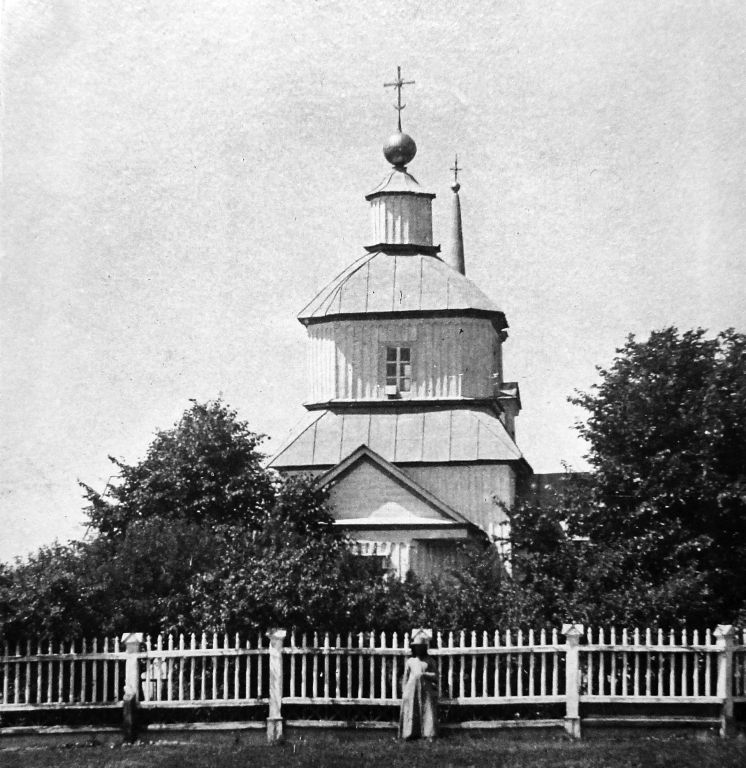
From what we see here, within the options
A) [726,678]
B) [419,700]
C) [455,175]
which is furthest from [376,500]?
[455,175]

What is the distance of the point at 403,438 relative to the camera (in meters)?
37.2

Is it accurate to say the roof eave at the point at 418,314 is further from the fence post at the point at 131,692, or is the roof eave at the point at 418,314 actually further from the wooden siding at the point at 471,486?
the fence post at the point at 131,692

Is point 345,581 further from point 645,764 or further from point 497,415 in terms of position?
point 497,415

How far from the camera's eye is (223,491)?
32.6 meters

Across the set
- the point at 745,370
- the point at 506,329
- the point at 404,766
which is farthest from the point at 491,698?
the point at 506,329

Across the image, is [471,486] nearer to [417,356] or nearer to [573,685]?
[417,356]

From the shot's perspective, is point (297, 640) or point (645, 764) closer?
point (645, 764)

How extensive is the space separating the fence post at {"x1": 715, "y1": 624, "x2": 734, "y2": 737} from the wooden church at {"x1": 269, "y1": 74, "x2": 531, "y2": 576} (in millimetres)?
16274

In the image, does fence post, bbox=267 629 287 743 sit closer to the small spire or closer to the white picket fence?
the white picket fence

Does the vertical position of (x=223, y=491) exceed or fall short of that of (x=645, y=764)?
it exceeds it

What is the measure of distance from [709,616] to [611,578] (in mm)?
2262

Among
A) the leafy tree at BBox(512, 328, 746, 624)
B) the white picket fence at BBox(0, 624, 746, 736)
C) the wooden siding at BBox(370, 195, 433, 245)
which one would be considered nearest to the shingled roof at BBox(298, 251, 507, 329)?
the wooden siding at BBox(370, 195, 433, 245)

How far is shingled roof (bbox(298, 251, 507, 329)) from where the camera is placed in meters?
38.2

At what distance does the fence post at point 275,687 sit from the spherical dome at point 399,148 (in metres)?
24.7
